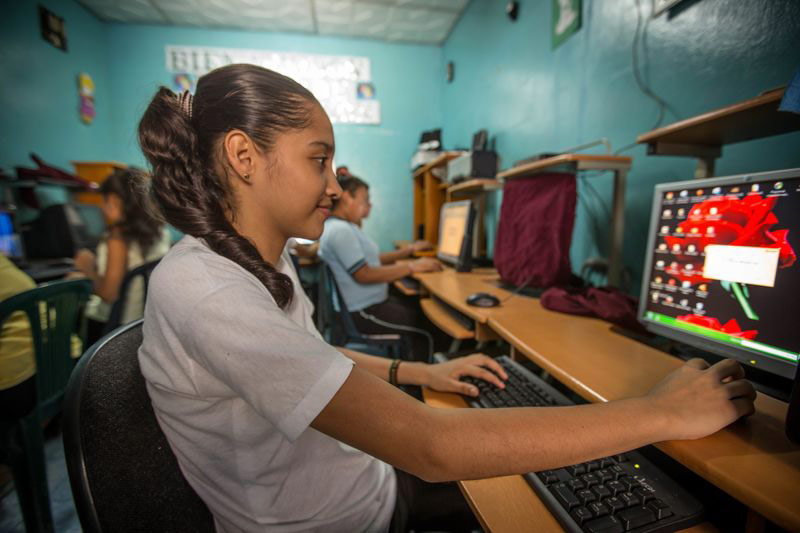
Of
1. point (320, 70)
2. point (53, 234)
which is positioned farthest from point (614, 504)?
point (320, 70)

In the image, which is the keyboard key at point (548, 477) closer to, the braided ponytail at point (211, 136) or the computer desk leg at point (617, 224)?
the braided ponytail at point (211, 136)

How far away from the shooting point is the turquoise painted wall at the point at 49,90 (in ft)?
9.34

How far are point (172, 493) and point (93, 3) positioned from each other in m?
4.91

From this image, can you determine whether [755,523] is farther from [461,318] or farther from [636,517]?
[461,318]

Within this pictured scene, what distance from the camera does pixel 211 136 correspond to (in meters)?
0.59

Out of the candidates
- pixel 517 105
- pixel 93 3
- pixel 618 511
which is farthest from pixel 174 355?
pixel 93 3

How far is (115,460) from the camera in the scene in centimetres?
45

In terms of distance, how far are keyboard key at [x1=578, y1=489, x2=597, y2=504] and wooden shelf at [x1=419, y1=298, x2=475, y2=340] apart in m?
0.83

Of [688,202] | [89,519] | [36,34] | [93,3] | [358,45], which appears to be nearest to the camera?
[89,519]

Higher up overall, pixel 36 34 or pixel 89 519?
→ pixel 36 34

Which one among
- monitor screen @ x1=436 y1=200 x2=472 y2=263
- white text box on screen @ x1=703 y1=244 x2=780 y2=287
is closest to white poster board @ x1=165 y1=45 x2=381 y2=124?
monitor screen @ x1=436 y1=200 x2=472 y2=263

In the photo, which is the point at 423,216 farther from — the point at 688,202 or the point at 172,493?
the point at 172,493

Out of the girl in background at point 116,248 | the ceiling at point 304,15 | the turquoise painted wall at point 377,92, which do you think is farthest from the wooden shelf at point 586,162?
the turquoise painted wall at point 377,92

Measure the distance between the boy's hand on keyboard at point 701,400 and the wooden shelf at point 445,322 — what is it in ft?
2.73
